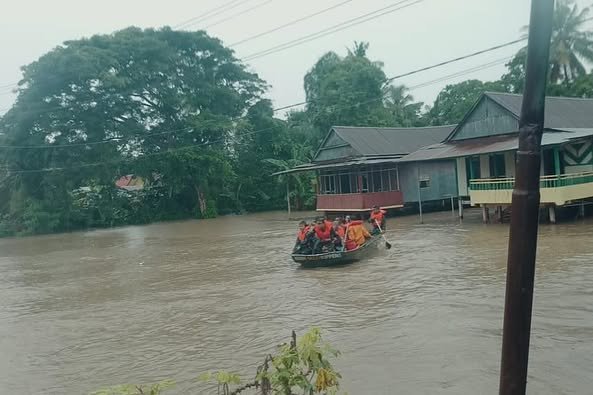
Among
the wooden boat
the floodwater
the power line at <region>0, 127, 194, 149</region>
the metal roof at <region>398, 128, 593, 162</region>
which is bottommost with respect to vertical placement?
the floodwater

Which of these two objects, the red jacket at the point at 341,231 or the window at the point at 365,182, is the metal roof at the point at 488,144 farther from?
the red jacket at the point at 341,231

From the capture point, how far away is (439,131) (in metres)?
35.7

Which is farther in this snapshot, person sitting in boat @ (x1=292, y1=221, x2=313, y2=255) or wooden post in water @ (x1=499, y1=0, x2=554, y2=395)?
person sitting in boat @ (x1=292, y1=221, x2=313, y2=255)

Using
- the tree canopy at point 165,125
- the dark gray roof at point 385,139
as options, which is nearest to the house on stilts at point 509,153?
the dark gray roof at point 385,139

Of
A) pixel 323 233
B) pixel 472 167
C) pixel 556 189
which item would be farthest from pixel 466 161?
pixel 323 233

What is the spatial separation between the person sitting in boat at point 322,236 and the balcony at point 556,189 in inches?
260

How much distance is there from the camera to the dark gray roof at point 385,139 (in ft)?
103

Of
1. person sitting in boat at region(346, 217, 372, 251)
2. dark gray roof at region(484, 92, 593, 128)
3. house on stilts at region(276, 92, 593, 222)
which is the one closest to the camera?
person sitting in boat at region(346, 217, 372, 251)

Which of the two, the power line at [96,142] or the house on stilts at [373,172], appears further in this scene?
the power line at [96,142]

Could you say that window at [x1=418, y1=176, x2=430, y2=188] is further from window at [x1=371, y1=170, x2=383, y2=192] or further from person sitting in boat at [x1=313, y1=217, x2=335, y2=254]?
person sitting in boat at [x1=313, y1=217, x2=335, y2=254]

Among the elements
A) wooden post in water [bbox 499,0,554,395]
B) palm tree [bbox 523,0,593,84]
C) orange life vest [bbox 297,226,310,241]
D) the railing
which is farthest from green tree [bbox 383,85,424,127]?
wooden post in water [bbox 499,0,554,395]

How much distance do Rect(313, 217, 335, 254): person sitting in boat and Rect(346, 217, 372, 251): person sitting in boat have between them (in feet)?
1.54

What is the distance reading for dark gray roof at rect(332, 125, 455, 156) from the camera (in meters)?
31.2

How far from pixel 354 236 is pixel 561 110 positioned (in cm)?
1457
